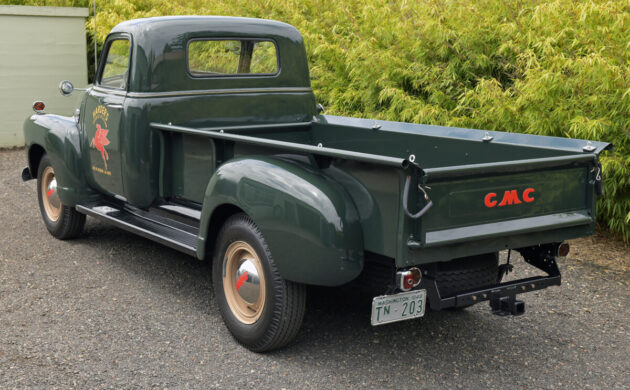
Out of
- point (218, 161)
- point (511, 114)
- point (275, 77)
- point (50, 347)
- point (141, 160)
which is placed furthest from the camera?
point (511, 114)

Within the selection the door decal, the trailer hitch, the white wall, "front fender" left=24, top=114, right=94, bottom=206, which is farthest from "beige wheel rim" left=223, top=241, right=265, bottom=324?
the white wall

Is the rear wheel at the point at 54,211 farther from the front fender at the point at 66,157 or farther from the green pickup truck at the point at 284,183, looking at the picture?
the front fender at the point at 66,157

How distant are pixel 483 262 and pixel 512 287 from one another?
0.24m

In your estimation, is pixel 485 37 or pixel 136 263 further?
pixel 485 37

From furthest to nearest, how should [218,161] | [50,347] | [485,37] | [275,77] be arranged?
A: [485,37]
[275,77]
[218,161]
[50,347]

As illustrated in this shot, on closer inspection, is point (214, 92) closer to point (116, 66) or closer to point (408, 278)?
point (116, 66)

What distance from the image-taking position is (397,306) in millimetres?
3420

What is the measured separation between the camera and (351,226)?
11.2 feet

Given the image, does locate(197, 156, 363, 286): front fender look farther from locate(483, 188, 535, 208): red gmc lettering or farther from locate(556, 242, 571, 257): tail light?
locate(556, 242, 571, 257): tail light

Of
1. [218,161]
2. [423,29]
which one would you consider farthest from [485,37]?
[218,161]

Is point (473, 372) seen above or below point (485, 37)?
below

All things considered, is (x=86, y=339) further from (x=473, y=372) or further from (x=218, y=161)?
(x=473, y=372)

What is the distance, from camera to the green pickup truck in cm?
340

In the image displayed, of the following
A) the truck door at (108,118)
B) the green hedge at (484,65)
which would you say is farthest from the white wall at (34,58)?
the truck door at (108,118)
